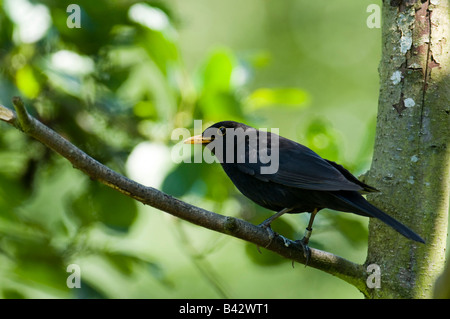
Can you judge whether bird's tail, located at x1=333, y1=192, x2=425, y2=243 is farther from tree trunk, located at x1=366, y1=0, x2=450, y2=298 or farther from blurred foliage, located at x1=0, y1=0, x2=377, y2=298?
blurred foliage, located at x1=0, y1=0, x2=377, y2=298

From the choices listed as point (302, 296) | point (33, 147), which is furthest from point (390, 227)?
point (302, 296)

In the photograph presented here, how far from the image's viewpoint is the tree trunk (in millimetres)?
2660

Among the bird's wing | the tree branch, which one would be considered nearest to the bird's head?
the bird's wing

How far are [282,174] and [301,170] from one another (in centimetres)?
12

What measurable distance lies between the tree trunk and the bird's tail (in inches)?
4.0

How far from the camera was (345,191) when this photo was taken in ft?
10.2

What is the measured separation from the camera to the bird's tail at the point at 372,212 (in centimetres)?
251

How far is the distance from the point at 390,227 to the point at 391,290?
32 centimetres

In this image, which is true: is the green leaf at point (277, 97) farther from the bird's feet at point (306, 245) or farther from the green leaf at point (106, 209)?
the bird's feet at point (306, 245)

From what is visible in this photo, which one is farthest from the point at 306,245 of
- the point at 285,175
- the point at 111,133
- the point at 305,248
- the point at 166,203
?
the point at 111,133

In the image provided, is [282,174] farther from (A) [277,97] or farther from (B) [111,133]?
(B) [111,133]

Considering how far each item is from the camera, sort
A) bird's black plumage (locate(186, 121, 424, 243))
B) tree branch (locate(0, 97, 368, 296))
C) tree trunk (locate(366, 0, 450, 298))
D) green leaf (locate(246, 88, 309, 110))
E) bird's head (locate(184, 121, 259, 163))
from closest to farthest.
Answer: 1. tree branch (locate(0, 97, 368, 296))
2. tree trunk (locate(366, 0, 450, 298))
3. bird's black plumage (locate(186, 121, 424, 243))
4. bird's head (locate(184, 121, 259, 163))
5. green leaf (locate(246, 88, 309, 110))

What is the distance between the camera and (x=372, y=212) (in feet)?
8.86
